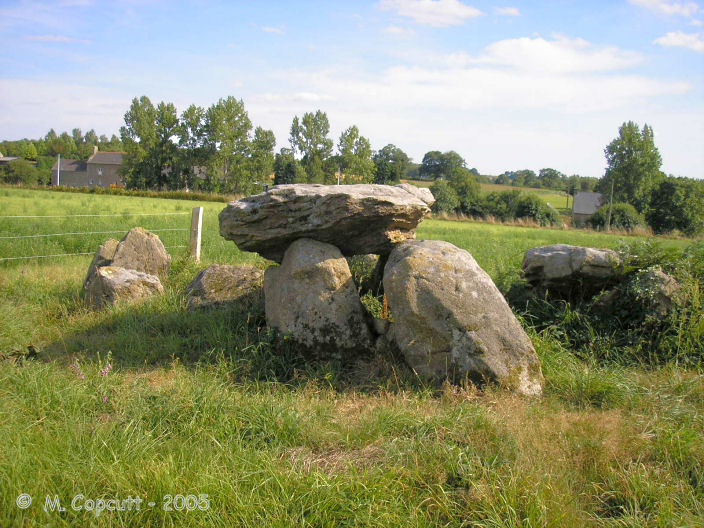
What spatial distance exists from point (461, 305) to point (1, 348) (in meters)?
5.95

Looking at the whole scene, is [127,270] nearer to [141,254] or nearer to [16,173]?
[141,254]

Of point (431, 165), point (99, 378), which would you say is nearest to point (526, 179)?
point (431, 165)

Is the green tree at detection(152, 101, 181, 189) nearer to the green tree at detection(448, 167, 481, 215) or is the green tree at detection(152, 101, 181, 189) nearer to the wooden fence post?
the green tree at detection(448, 167, 481, 215)

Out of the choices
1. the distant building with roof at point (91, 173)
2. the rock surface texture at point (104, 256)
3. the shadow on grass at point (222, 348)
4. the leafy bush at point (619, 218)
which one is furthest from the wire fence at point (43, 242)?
the distant building with roof at point (91, 173)

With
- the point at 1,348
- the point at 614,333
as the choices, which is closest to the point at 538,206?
the point at 614,333

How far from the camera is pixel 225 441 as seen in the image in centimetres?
394

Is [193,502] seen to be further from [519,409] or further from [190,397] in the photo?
[519,409]

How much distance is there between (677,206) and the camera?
4312cm

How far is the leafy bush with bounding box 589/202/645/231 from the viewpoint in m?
39.9

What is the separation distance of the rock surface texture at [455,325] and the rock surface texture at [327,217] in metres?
0.95

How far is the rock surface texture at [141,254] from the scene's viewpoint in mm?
9039

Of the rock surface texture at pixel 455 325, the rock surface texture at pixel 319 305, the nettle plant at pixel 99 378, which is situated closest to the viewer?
the nettle plant at pixel 99 378

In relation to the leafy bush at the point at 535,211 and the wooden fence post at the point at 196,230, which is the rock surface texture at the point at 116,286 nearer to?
the wooden fence post at the point at 196,230

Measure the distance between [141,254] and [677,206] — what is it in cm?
4763
